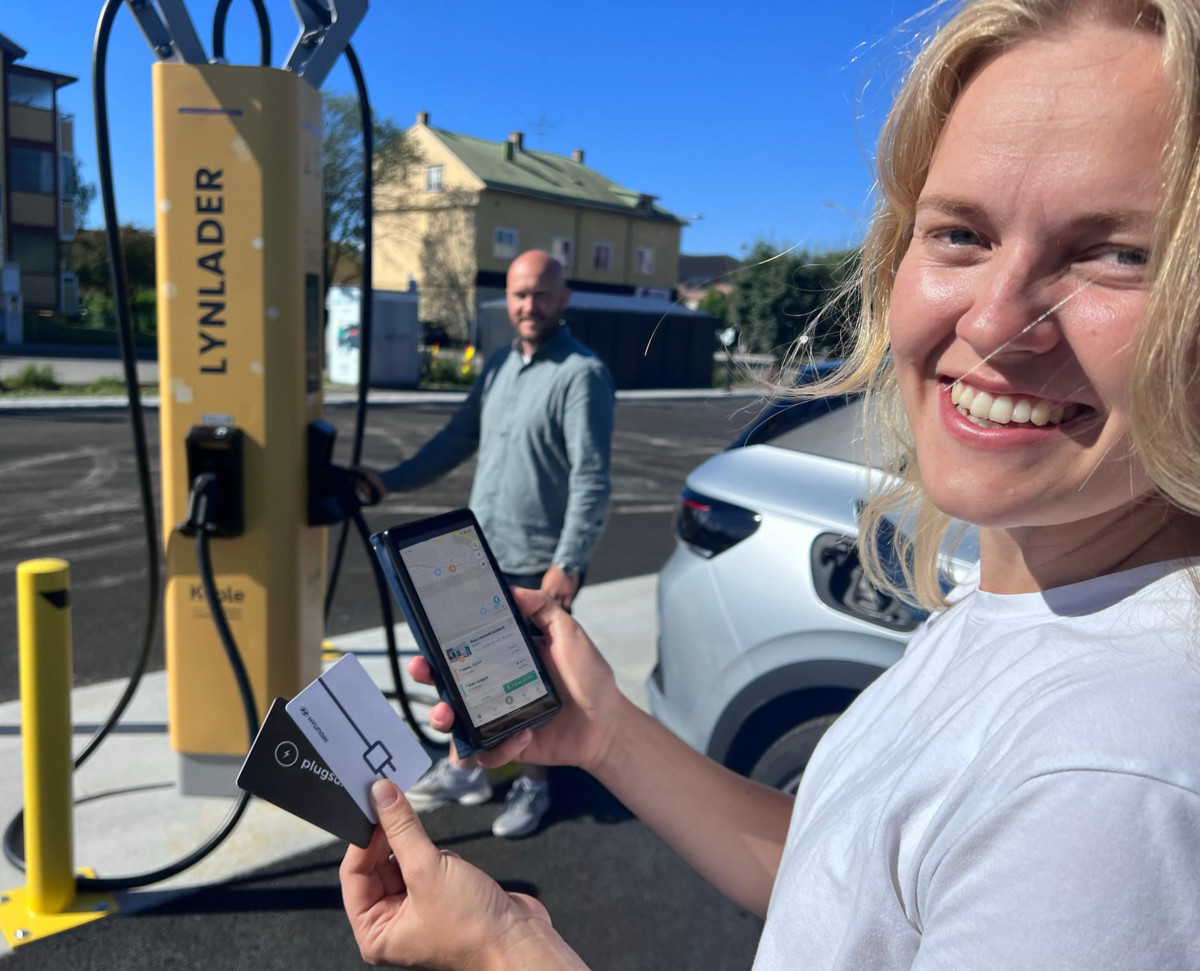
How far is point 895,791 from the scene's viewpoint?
0.88 meters

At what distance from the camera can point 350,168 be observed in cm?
3219

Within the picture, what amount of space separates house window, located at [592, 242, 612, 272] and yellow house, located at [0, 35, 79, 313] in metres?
24.6

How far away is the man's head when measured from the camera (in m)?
3.63

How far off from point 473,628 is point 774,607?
1.29 metres

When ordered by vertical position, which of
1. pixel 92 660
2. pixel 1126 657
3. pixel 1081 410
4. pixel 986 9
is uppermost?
pixel 986 9

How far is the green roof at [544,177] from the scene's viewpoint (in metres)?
36.2

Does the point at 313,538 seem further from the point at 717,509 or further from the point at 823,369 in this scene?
the point at 823,369

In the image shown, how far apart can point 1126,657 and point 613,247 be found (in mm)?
39405

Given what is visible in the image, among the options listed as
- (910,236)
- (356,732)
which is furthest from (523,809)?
(910,236)

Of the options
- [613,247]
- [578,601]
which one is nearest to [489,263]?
[613,247]

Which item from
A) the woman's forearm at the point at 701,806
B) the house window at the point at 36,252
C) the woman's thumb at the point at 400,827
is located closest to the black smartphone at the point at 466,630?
the woman's forearm at the point at 701,806

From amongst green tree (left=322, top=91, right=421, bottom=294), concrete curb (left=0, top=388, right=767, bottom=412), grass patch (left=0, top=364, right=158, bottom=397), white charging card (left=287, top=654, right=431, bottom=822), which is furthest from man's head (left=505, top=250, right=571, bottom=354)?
green tree (left=322, top=91, right=421, bottom=294)

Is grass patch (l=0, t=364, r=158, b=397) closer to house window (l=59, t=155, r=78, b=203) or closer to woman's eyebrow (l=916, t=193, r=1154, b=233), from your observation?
house window (l=59, t=155, r=78, b=203)

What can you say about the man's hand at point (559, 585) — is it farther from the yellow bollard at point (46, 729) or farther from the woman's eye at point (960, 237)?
the woman's eye at point (960, 237)
